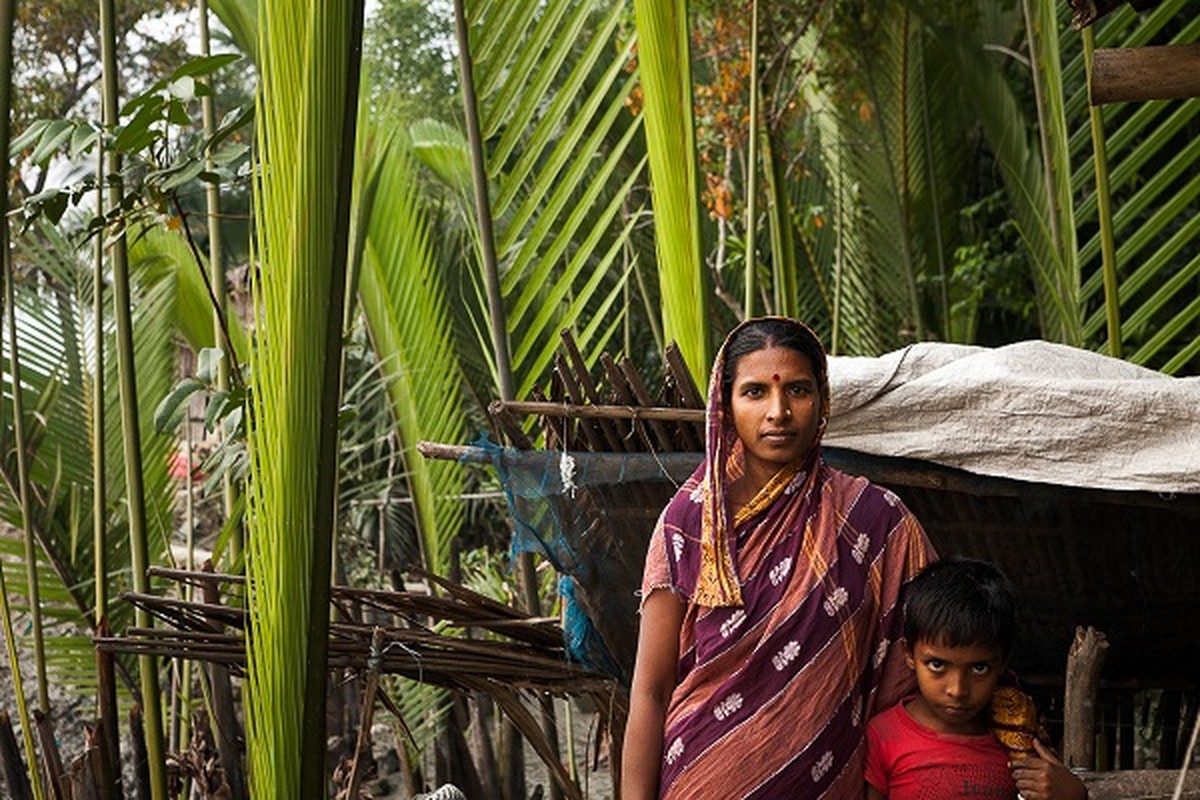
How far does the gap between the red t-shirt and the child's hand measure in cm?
3

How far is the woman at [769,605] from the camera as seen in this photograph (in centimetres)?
213

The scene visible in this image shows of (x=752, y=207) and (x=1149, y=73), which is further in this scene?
(x=752, y=207)

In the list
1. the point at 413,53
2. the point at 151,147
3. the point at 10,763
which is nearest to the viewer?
the point at 151,147

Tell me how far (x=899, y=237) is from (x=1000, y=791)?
4507 mm

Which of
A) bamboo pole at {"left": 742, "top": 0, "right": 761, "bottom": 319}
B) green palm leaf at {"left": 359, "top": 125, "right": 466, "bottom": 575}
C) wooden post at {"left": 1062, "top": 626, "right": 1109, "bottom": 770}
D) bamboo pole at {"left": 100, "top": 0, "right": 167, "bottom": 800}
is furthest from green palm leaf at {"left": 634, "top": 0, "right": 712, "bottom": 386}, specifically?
green palm leaf at {"left": 359, "top": 125, "right": 466, "bottom": 575}

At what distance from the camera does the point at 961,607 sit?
200 cm

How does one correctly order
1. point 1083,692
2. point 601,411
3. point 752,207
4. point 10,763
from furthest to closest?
point 752,207, point 10,763, point 601,411, point 1083,692

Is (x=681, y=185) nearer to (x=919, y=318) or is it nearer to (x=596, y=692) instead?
(x=596, y=692)

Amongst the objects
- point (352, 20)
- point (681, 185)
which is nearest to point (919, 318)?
point (681, 185)

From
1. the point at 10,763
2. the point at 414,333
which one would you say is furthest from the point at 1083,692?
the point at 414,333

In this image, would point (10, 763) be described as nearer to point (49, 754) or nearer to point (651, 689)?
point (49, 754)

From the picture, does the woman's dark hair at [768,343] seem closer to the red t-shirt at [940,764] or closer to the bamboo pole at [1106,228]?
the red t-shirt at [940,764]

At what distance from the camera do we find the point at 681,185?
128 inches

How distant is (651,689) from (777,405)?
40 cm
